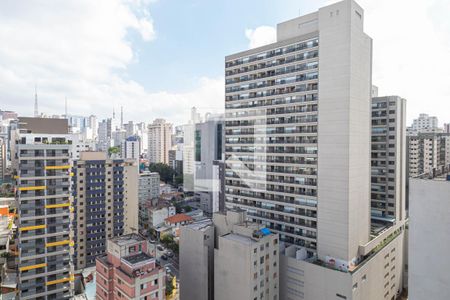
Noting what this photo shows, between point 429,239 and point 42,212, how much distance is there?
19249 millimetres

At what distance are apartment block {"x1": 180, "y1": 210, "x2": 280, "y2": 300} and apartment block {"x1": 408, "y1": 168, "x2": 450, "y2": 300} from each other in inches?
305

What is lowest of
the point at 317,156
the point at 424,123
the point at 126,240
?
the point at 126,240

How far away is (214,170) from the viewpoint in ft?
139

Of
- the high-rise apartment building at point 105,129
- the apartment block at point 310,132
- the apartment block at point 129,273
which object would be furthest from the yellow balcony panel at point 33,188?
the high-rise apartment building at point 105,129

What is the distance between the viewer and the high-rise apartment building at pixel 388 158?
23.3 metres

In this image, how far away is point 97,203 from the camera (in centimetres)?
2861

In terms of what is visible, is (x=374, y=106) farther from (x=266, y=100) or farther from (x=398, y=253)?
(x=398, y=253)

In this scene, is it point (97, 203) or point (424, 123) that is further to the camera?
point (424, 123)

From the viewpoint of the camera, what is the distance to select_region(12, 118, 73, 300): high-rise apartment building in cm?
1631

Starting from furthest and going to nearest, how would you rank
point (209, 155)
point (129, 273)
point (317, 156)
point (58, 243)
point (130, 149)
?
point (130, 149), point (209, 155), point (317, 156), point (58, 243), point (129, 273)

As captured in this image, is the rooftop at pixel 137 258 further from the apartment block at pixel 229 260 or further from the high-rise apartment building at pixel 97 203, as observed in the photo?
the high-rise apartment building at pixel 97 203

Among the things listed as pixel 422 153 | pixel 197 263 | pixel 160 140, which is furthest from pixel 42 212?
pixel 160 140

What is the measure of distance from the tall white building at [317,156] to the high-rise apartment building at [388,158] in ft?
5.91

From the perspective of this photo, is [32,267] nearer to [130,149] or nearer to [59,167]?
[59,167]
